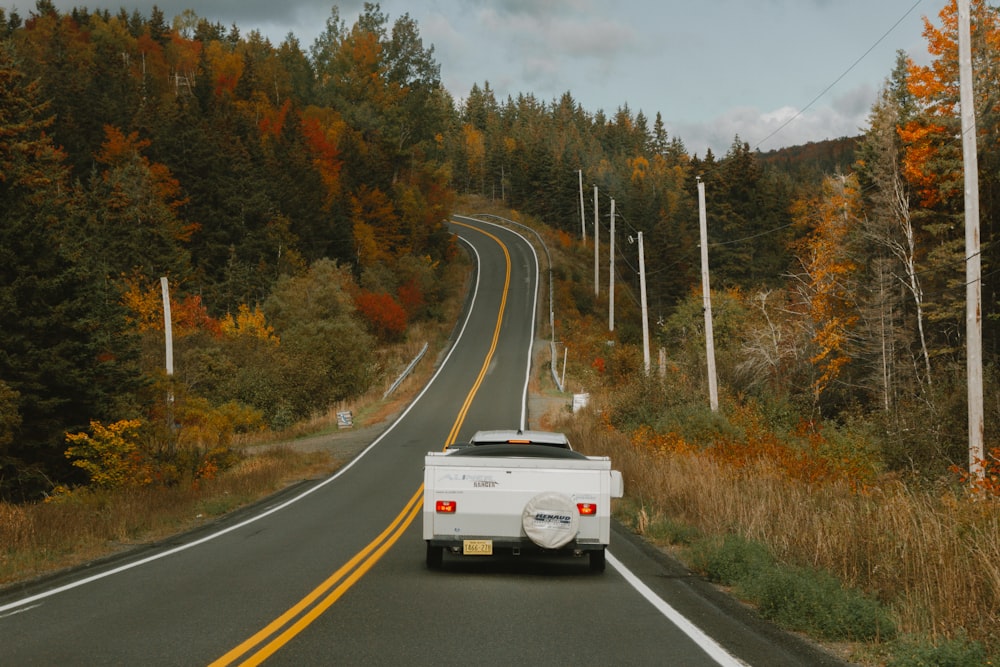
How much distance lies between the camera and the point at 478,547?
408 inches

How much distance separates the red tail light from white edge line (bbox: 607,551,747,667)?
2295 mm

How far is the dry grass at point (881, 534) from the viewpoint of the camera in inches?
273

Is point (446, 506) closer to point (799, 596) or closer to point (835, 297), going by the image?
point (799, 596)

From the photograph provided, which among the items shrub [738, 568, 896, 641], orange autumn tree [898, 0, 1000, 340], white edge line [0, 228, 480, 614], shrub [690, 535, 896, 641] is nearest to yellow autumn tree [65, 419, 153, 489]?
white edge line [0, 228, 480, 614]

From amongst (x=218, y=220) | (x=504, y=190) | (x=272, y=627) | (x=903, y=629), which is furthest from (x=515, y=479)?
(x=504, y=190)

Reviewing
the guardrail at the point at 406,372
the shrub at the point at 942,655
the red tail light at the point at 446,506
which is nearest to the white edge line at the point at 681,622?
→ the shrub at the point at 942,655

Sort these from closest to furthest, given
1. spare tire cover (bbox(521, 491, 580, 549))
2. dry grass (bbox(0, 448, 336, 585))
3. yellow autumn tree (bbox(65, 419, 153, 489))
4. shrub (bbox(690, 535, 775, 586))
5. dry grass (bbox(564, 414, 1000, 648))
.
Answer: dry grass (bbox(564, 414, 1000, 648)) < shrub (bbox(690, 535, 775, 586)) < spare tire cover (bbox(521, 491, 580, 549)) < dry grass (bbox(0, 448, 336, 585)) < yellow autumn tree (bbox(65, 419, 153, 489))

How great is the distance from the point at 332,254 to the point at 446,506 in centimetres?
6818

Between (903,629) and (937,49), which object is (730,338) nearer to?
(937,49)

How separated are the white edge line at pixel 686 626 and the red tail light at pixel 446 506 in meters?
2.29

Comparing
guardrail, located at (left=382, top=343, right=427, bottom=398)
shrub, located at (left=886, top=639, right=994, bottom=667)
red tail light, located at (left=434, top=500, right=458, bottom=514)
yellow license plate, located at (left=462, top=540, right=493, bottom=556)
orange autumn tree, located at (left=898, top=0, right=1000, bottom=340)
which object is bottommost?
yellow license plate, located at (left=462, top=540, right=493, bottom=556)

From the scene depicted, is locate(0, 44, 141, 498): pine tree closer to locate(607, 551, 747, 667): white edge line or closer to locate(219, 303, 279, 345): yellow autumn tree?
locate(607, 551, 747, 667): white edge line

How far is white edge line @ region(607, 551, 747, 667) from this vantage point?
6.58 meters

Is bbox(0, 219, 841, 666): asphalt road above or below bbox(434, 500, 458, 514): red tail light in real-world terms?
below
